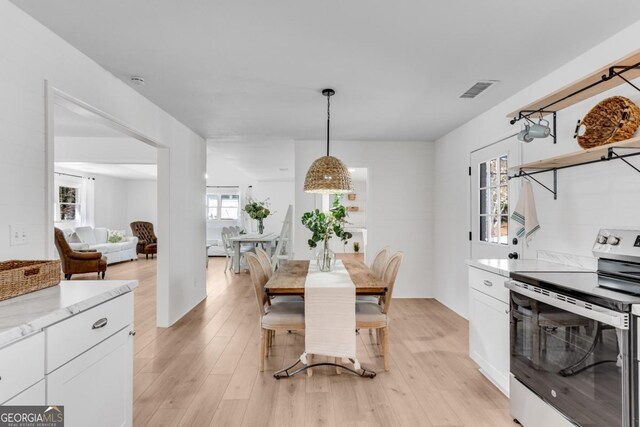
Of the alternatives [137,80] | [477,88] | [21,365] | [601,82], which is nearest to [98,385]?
[21,365]

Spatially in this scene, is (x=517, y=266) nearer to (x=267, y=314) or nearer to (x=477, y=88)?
(x=477, y=88)

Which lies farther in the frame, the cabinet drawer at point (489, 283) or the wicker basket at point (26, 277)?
the cabinet drawer at point (489, 283)

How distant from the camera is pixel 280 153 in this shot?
6.73 meters

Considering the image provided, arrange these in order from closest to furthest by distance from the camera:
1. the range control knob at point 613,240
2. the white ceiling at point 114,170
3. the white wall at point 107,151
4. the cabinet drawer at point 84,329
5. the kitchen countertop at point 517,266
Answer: the cabinet drawer at point 84,329
the range control knob at point 613,240
the kitchen countertop at point 517,266
the white wall at point 107,151
the white ceiling at point 114,170

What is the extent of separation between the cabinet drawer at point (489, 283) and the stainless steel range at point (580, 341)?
0.17 meters

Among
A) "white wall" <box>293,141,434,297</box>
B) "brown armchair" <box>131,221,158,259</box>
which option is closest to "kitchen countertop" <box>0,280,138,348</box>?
"white wall" <box>293,141,434,297</box>

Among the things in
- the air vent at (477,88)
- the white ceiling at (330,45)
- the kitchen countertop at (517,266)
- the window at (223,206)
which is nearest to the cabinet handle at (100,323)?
the white ceiling at (330,45)

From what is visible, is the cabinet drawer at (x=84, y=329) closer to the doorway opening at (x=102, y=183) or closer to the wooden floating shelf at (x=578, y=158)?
the doorway opening at (x=102, y=183)

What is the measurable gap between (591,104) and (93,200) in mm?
10669

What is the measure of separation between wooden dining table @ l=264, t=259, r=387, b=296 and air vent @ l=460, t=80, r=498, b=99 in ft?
6.24

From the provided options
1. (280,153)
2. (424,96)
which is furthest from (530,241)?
(280,153)

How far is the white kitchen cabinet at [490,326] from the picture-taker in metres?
2.40

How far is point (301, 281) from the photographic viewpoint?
289 cm

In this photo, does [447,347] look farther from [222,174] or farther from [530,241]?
[222,174]
